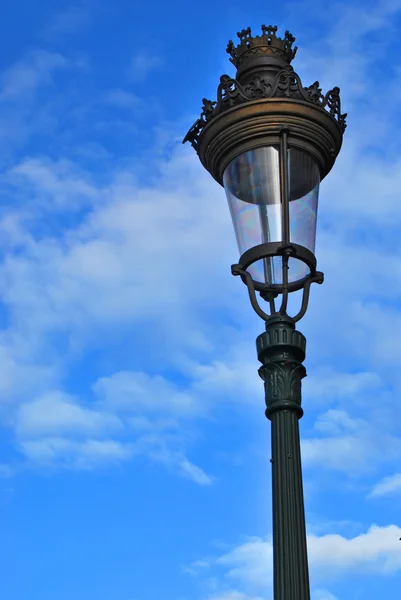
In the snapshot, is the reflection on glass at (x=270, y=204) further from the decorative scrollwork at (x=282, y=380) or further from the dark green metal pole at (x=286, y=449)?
the decorative scrollwork at (x=282, y=380)

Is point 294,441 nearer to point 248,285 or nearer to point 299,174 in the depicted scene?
point 248,285

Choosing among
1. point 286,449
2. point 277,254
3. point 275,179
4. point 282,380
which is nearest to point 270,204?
point 275,179

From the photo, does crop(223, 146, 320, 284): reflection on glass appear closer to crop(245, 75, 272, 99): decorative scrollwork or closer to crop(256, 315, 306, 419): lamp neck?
crop(245, 75, 272, 99): decorative scrollwork

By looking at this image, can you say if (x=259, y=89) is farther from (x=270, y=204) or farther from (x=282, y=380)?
(x=282, y=380)

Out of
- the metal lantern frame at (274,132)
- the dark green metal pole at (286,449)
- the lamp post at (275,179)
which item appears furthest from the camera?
the metal lantern frame at (274,132)

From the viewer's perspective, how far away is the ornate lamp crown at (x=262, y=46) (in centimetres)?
744

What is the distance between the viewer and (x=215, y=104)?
7.05 m

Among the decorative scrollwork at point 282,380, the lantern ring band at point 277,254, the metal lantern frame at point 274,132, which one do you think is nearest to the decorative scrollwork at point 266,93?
the metal lantern frame at point 274,132

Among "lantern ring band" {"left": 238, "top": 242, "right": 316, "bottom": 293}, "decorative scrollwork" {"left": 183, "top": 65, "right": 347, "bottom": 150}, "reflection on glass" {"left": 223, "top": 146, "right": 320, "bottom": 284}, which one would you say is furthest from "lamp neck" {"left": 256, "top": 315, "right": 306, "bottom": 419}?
Result: "decorative scrollwork" {"left": 183, "top": 65, "right": 347, "bottom": 150}

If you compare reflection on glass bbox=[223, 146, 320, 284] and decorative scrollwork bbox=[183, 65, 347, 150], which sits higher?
decorative scrollwork bbox=[183, 65, 347, 150]

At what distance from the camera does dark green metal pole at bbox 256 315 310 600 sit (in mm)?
5773

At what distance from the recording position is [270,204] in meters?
6.93

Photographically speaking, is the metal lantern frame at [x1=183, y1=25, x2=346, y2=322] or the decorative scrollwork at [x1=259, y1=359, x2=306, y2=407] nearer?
the decorative scrollwork at [x1=259, y1=359, x2=306, y2=407]

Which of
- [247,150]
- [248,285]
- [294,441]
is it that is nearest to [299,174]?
[247,150]
